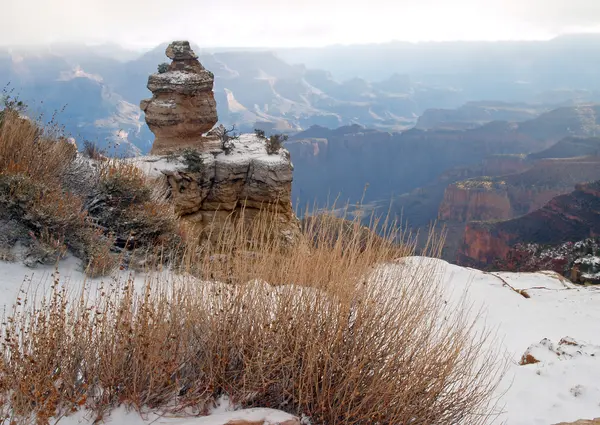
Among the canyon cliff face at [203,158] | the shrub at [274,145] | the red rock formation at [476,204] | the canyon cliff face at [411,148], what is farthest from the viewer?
the canyon cliff face at [411,148]

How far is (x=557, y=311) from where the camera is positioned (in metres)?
9.53

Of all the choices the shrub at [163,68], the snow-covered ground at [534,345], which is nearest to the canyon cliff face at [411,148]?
the shrub at [163,68]

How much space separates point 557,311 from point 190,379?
9230mm

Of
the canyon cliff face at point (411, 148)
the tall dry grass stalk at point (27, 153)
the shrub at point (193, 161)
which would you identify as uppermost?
the tall dry grass stalk at point (27, 153)

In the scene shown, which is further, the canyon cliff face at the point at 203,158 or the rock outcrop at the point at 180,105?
the rock outcrop at the point at 180,105

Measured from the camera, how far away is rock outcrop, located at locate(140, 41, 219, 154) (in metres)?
13.6

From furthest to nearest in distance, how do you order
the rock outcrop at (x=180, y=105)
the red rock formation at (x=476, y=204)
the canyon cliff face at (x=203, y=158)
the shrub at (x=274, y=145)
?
the red rock formation at (x=476, y=204) < the shrub at (x=274, y=145) < the rock outcrop at (x=180, y=105) < the canyon cliff face at (x=203, y=158)

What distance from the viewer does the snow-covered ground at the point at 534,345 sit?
11.6ft

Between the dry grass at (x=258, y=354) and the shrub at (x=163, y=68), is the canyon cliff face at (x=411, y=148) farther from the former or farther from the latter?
the dry grass at (x=258, y=354)

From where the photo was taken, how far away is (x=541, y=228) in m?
38.9

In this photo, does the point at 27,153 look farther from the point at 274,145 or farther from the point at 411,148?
the point at 411,148

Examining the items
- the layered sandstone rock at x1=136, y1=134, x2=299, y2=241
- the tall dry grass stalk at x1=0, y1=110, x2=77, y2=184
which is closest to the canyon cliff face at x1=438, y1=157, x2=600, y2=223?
the layered sandstone rock at x1=136, y1=134, x2=299, y2=241

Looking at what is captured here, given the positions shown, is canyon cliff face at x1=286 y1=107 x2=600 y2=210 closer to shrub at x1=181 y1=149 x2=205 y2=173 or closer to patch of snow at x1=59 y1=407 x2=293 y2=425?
shrub at x1=181 y1=149 x2=205 y2=173

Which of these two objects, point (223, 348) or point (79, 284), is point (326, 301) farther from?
point (79, 284)
